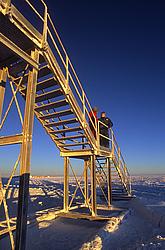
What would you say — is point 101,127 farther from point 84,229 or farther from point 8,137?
point 8,137

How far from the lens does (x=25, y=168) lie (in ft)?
13.7

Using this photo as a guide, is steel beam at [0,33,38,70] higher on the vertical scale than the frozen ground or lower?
higher

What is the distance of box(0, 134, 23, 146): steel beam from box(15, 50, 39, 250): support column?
16 centimetres

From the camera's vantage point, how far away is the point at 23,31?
173 inches

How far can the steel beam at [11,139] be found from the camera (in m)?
4.49

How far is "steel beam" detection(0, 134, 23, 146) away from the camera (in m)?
4.49

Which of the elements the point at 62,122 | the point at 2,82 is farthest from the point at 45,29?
the point at 62,122

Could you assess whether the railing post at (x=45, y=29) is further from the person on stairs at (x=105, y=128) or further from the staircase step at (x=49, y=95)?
the person on stairs at (x=105, y=128)

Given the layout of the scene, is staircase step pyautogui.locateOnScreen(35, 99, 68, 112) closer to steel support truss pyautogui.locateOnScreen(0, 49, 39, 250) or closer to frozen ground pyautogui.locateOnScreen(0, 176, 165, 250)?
steel support truss pyautogui.locateOnScreen(0, 49, 39, 250)

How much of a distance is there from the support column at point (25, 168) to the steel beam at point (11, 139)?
0.16m

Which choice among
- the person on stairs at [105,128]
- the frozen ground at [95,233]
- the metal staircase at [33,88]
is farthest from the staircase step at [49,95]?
the frozen ground at [95,233]

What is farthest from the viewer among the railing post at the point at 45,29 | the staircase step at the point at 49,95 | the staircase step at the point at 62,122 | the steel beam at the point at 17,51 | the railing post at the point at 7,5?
the staircase step at the point at 62,122

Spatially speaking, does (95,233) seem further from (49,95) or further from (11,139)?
(49,95)

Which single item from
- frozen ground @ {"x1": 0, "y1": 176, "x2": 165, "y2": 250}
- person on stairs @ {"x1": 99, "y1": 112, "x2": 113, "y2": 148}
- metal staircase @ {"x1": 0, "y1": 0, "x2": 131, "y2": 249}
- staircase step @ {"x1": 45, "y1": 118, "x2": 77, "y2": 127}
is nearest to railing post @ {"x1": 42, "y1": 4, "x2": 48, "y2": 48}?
metal staircase @ {"x1": 0, "y1": 0, "x2": 131, "y2": 249}
